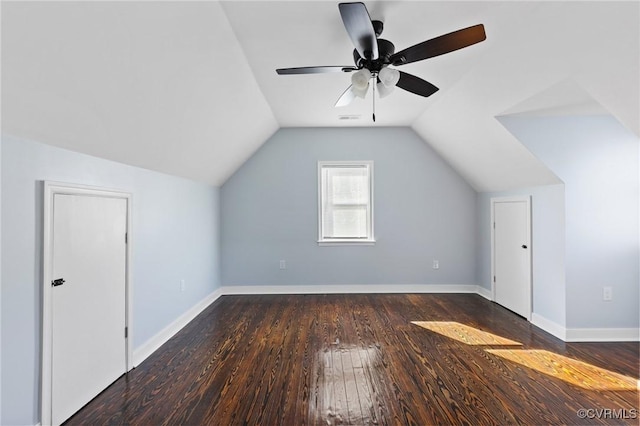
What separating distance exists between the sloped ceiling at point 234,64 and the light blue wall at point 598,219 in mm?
318

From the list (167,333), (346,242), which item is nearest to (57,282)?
(167,333)

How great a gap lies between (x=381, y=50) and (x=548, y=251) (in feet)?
9.55

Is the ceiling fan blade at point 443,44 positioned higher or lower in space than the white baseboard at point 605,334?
higher

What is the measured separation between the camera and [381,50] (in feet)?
7.34

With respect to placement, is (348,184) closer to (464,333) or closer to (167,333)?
(464,333)

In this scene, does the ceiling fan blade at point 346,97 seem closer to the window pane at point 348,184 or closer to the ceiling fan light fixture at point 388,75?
the ceiling fan light fixture at point 388,75

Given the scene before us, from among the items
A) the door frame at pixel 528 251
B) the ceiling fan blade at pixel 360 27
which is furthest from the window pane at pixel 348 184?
the ceiling fan blade at pixel 360 27

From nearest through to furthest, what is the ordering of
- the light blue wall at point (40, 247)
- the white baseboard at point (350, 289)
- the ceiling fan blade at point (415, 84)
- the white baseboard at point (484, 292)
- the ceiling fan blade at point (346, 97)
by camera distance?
the light blue wall at point (40, 247) → the ceiling fan blade at point (415, 84) → the ceiling fan blade at point (346, 97) → the white baseboard at point (484, 292) → the white baseboard at point (350, 289)

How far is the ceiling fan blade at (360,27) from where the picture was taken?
1620 mm

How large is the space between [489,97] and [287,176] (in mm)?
3050

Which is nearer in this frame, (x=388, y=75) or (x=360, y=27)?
(x=360, y=27)

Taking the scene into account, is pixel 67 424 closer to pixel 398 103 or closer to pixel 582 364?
pixel 582 364

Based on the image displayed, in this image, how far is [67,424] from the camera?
6.77 ft

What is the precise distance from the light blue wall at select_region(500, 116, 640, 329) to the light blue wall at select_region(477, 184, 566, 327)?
0.24ft
